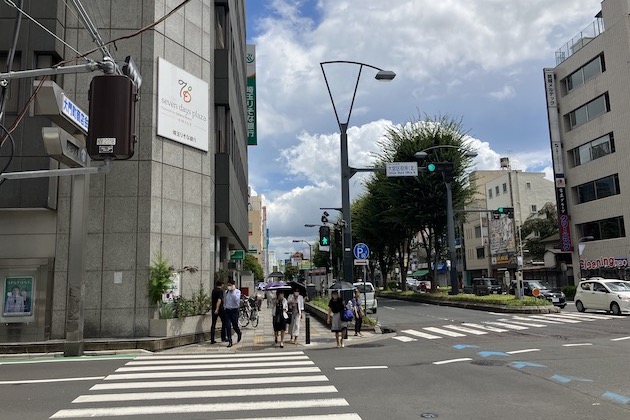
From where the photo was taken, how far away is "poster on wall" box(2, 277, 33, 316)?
15633mm

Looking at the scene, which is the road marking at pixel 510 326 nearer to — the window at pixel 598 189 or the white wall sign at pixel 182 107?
the white wall sign at pixel 182 107

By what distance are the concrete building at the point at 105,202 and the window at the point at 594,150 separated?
37406 millimetres

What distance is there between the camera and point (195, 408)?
7.51m

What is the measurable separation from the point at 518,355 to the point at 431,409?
6.05 meters

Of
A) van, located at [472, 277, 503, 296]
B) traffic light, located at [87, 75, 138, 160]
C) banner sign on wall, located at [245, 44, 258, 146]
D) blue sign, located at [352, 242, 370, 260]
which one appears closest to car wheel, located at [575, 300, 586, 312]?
blue sign, located at [352, 242, 370, 260]

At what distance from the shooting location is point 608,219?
4222 cm

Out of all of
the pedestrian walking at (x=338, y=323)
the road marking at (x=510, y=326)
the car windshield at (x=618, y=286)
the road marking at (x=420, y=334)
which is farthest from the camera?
the car windshield at (x=618, y=286)

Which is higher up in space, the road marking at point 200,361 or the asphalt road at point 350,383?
the asphalt road at point 350,383

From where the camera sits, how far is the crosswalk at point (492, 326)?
17644mm

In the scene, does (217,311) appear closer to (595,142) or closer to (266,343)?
(266,343)

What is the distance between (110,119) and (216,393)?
4.76 meters

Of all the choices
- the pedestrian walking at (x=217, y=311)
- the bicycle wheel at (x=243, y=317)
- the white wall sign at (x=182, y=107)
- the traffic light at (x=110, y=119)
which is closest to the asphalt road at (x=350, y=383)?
the pedestrian walking at (x=217, y=311)

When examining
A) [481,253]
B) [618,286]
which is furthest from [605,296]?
[481,253]

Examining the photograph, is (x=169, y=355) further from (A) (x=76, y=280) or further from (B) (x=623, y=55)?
(B) (x=623, y=55)
